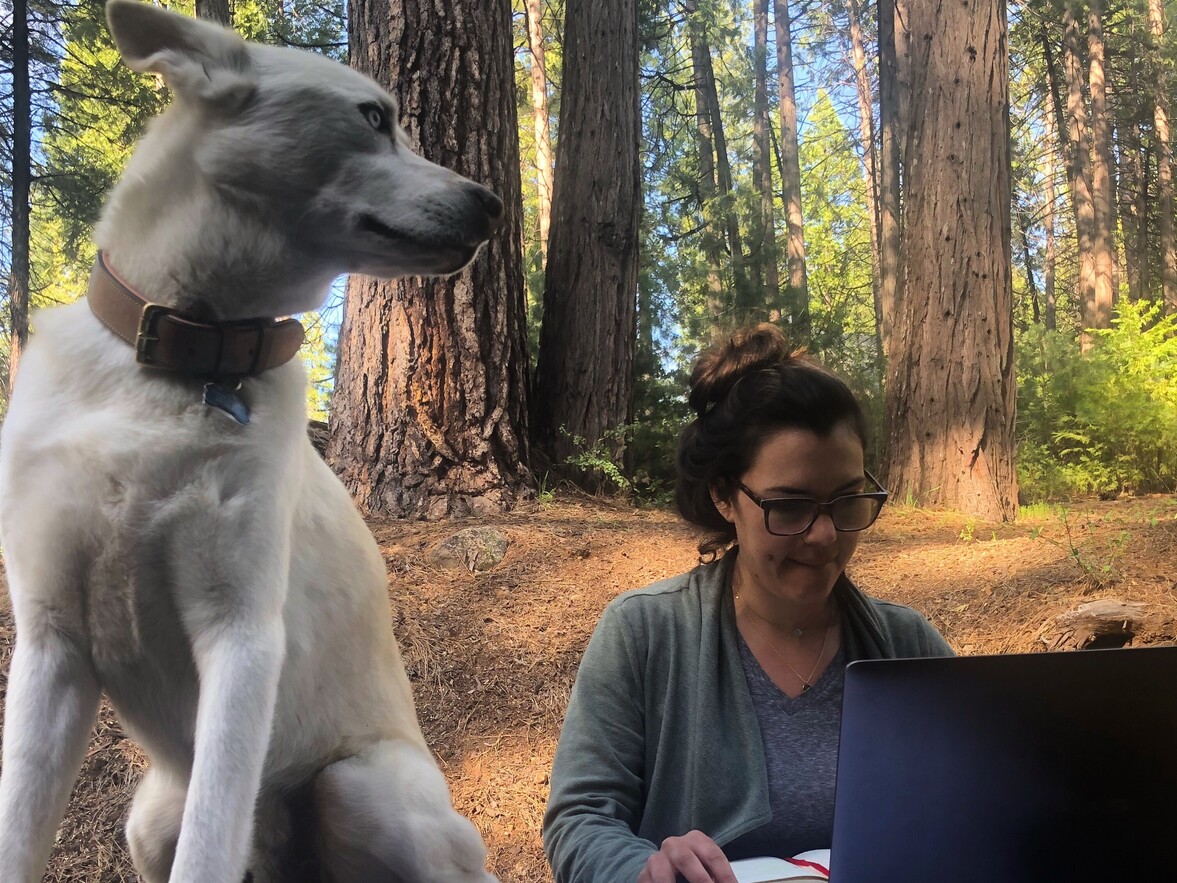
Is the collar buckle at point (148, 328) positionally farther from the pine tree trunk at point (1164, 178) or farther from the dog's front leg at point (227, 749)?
the pine tree trunk at point (1164, 178)

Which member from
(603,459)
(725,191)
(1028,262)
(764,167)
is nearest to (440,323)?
(603,459)

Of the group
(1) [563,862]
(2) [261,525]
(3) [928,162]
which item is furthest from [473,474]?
(3) [928,162]

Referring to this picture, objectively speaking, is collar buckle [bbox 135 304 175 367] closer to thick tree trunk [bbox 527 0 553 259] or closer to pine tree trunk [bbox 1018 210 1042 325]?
thick tree trunk [bbox 527 0 553 259]

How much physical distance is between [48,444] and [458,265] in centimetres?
42

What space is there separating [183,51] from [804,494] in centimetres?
89

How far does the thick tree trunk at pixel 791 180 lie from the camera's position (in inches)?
106

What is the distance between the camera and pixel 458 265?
875 millimetres

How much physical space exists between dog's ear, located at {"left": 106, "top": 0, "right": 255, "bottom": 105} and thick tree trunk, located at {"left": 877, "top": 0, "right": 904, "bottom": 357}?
2599 mm

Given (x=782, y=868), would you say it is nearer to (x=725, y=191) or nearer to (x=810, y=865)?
(x=810, y=865)

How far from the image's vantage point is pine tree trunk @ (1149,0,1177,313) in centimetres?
313

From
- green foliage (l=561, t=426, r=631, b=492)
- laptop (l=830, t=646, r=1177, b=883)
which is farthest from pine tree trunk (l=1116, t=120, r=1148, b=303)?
laptop (l=830, t=646, r=1177, b=883)

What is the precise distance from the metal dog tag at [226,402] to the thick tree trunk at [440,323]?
0.81m

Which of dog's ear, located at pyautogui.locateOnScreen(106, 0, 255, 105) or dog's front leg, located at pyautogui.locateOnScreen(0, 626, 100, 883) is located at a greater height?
dog's ear, located at pyautogui.locateOnScreen(106, 0, 255, 105)

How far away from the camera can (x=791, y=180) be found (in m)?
2.88
